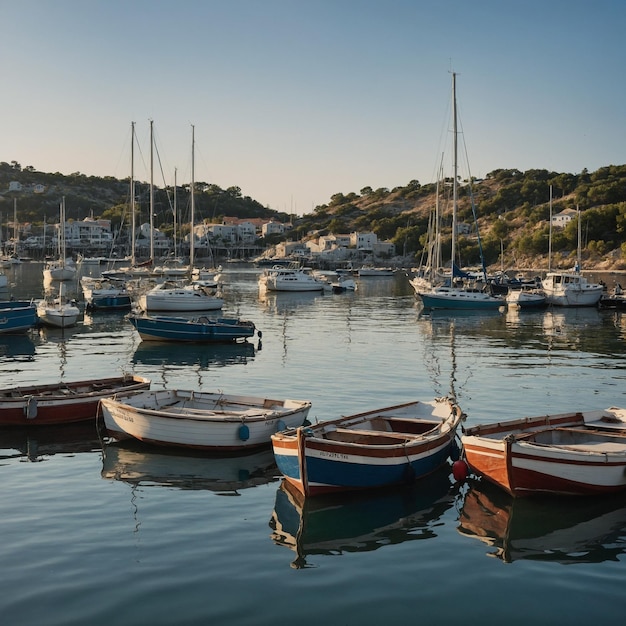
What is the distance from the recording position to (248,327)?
3728 centimetres

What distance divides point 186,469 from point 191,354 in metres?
18.0

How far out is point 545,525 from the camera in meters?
13.3

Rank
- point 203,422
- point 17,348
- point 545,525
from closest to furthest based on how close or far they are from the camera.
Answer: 1. point 545,525
2. point 203,422
3. point 17,348

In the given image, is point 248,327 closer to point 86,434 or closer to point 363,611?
point 86,434

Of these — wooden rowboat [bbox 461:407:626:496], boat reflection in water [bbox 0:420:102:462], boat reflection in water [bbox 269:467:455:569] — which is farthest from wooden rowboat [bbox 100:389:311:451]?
wooden rowboat [bbox 461:407:626:496]

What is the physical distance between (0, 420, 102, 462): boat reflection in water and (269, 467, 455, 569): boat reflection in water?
5.82 m

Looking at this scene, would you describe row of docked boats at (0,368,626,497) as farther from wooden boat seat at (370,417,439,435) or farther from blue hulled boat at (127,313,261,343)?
blue hulled boat at (127,313,261,343)

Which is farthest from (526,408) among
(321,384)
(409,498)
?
(409,498)

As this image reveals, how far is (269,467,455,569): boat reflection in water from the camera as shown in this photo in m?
12.5

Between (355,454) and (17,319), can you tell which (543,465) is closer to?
(355,454)

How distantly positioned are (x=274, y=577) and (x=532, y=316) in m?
46.4

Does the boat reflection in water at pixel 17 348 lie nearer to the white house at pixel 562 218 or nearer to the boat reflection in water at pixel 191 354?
the boat reflection in water at pixel 191 354

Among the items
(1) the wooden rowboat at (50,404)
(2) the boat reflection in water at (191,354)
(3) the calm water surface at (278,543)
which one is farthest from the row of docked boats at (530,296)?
(1) the wooden rowboat at (50,404)

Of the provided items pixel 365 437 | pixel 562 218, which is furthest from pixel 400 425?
pixel 562 218
